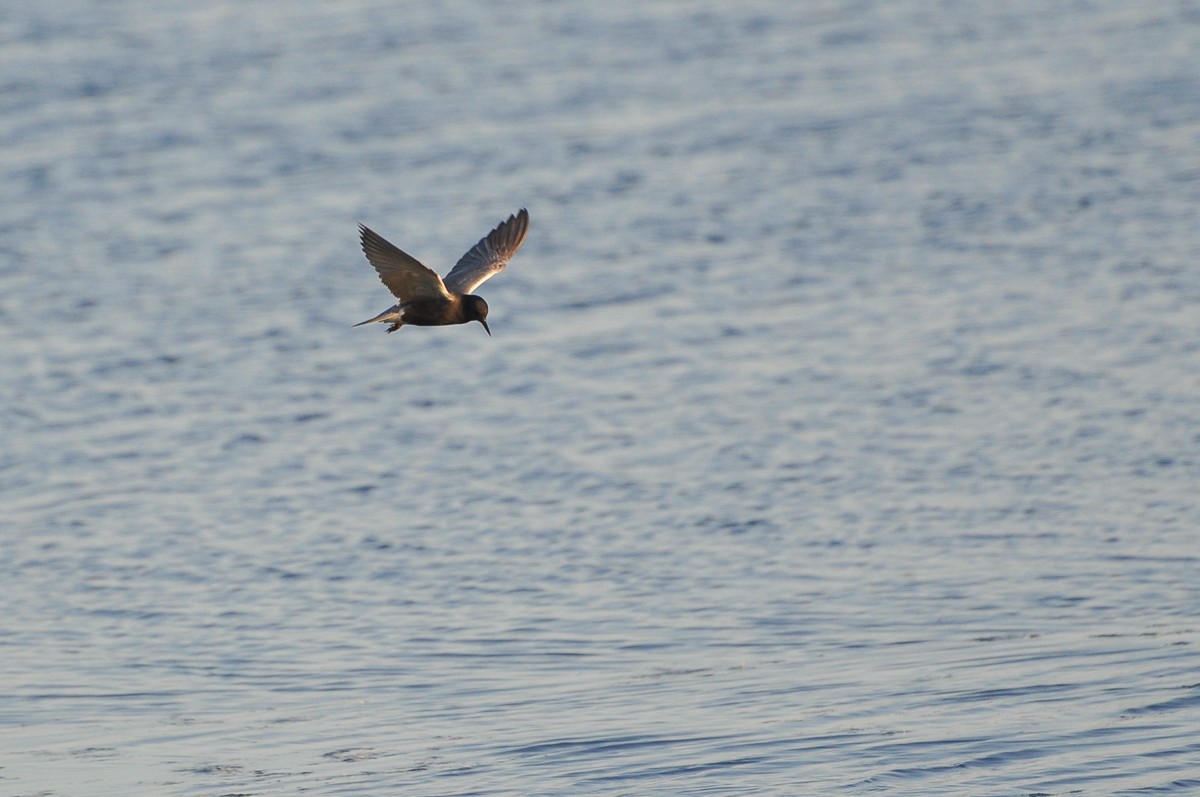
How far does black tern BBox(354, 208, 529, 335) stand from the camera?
37.5 ft

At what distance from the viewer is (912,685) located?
40.3 ft

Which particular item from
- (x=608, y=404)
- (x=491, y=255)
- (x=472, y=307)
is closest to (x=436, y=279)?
(x=472, y=307)

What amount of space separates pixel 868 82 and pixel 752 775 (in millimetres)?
18981

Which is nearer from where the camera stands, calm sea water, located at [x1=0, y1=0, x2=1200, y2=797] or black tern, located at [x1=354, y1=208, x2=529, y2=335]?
black tern, located at [x1=354, y1=208, x2=529, y2=335]

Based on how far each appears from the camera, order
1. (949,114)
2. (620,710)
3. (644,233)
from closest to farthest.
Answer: (620,710), (644,233), (949,114)

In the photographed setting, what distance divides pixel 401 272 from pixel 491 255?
139 centimetres

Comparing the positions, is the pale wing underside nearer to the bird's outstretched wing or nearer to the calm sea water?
the bird's outstretched wing

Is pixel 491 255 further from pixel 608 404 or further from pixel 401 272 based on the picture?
pixel 608 404

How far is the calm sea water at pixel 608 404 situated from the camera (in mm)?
11945

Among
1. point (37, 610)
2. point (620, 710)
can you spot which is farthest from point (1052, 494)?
point (37, 610)

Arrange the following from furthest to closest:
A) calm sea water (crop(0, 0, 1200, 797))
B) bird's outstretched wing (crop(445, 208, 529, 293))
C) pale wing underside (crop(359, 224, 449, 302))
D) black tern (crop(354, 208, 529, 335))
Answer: bird's outstretched wing (crop(445, 208, 529, 293)), calm sea water (crop(0, 0, 1200, 797)), black tern (crop(354, 208, 529, 335)), pale wing underside (crop(359, 224, 449, 302))

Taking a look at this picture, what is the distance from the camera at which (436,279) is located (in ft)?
38.0

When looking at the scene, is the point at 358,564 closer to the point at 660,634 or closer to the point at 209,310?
the point at 660,634

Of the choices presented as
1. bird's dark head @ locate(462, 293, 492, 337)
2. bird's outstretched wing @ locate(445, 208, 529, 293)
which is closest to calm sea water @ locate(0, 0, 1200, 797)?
bird's dark head @ locate(462, 293, 492, 337)
